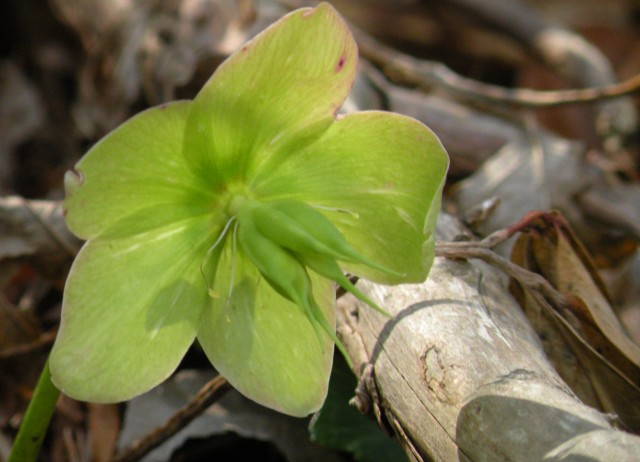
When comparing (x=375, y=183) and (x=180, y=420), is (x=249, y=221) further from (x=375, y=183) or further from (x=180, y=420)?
(x=180, y=420)

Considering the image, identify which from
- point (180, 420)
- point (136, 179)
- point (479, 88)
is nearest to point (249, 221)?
A: point (136, 179)

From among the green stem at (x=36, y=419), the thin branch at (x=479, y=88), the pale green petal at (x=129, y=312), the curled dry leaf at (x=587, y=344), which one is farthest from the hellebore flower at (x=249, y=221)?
the thin branch at (x=479, y=88)

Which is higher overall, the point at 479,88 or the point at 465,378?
the point at 465,378

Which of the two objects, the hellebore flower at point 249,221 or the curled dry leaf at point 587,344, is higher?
the hellebore flower at point 249,221

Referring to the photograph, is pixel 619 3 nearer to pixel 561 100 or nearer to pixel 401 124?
pixel 561 100

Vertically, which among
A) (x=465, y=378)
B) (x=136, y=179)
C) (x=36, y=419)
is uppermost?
(x=136, y=179)

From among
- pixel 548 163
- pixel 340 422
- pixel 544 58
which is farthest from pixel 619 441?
pixel 544 58

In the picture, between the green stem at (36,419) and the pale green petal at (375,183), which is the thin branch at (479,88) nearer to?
the pale green petal at (375,183)
